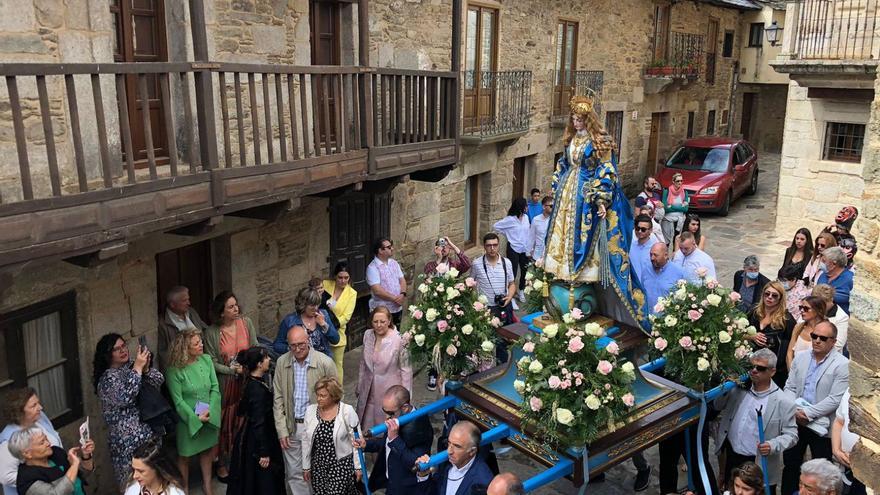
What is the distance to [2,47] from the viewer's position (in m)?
5.11

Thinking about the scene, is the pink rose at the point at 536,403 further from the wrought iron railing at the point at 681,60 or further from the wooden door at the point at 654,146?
the wooden door at the point at 654,146

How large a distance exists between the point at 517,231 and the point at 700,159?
30.7ft

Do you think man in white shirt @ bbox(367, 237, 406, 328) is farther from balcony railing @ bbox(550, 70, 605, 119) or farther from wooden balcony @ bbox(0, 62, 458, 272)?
balcony railing @ bbox(550, 70, 605, 119)

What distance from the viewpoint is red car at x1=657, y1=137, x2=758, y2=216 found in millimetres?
17828

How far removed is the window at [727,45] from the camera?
25105 millimetres

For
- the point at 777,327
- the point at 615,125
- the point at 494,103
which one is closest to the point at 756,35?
the point at 615,125

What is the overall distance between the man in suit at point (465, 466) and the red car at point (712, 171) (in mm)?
13892

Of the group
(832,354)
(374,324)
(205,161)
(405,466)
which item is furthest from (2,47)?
(832,354)

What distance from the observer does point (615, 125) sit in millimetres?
18969

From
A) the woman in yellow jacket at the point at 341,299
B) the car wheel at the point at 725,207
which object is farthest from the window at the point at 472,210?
the car wheel at the point at 725,207

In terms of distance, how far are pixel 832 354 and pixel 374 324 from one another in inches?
145

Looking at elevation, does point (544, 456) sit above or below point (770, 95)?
below

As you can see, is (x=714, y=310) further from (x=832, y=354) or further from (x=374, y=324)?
(x=374, y=324)

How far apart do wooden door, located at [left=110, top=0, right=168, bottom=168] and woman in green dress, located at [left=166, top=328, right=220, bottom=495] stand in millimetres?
1595
